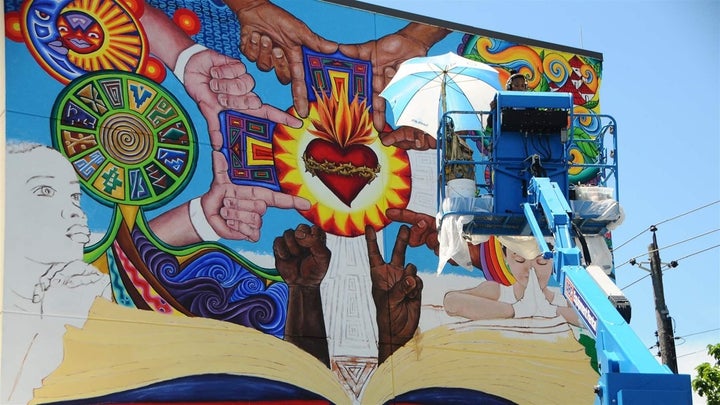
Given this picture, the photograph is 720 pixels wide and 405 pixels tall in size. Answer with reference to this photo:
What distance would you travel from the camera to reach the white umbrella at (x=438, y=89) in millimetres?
18344

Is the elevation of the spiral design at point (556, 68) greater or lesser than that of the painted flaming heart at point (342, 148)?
greater

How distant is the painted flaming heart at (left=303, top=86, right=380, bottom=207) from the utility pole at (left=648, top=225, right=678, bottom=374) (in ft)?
28.3

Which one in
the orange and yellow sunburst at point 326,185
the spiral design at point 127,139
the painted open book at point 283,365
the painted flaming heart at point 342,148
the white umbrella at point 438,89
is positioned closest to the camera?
the white umbrella at point 438,89

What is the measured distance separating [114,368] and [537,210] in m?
8.20

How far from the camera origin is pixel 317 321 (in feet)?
71.6

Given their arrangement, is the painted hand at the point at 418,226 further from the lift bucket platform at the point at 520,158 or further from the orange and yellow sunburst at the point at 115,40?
the lift bucket platform at the point at 520,158

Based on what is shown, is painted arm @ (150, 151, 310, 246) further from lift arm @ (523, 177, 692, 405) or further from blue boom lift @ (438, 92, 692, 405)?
lift arm @ (523, 177, 692, 405)

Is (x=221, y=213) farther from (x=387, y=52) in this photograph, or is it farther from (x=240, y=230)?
(x=387, y=52)

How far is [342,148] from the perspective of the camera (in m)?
23.3

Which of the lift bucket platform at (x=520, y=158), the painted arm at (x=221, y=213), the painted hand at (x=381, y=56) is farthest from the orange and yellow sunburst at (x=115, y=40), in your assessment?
the lift bucket platform at (x=520, y=158)

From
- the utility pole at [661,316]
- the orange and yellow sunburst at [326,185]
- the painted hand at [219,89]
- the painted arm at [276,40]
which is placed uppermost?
the painted arm at [276,40]

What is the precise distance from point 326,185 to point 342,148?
3.06 ft

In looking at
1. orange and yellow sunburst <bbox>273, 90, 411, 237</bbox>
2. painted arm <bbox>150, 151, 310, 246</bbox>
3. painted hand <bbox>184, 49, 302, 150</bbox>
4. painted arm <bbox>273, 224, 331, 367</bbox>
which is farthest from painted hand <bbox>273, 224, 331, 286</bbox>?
painted hand <bbox>184, 49, 302, 150</bbox>

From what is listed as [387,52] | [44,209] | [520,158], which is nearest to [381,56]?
[387,52]
